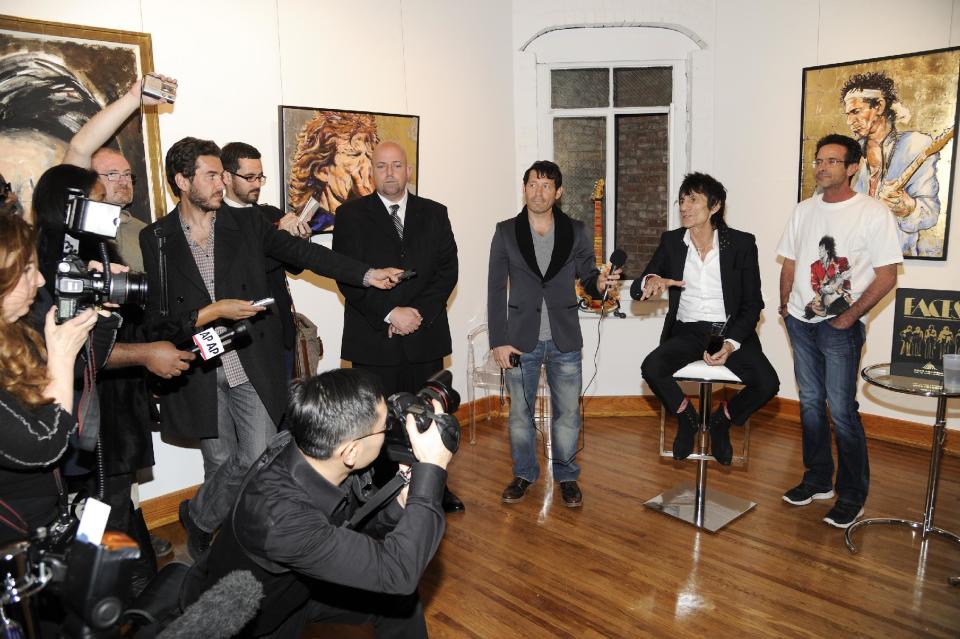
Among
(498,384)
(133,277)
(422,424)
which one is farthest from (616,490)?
(133,277)

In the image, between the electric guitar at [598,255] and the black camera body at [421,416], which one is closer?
the black camera body at [421,416]

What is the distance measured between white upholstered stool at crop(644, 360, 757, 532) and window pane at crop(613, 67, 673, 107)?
2.68 metres

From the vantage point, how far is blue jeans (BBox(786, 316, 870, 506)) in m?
3.54

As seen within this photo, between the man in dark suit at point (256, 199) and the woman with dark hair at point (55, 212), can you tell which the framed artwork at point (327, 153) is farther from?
the woman with dark hair at point (55, 212)

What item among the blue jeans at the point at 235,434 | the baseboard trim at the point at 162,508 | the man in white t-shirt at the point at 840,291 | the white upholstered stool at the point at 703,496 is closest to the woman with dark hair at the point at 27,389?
the blue jeans at the point at 235,434

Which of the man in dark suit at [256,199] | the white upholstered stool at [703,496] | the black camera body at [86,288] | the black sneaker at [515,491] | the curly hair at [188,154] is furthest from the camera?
the black sneaker at [515,491]

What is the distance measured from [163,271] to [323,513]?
5.43ft

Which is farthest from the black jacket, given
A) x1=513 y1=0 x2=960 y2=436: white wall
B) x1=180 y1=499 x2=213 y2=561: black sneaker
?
x1=513 y1=0 x2=960 y2=436: white wall

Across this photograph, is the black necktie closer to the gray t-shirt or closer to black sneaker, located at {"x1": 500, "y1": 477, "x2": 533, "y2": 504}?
the gray t-shirt

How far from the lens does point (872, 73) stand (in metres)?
4.65

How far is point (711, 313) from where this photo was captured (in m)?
3.74

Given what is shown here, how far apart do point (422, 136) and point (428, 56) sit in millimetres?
589

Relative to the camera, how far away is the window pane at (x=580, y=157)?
18.3 ft

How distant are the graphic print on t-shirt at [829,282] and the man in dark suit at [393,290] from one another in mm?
1973
